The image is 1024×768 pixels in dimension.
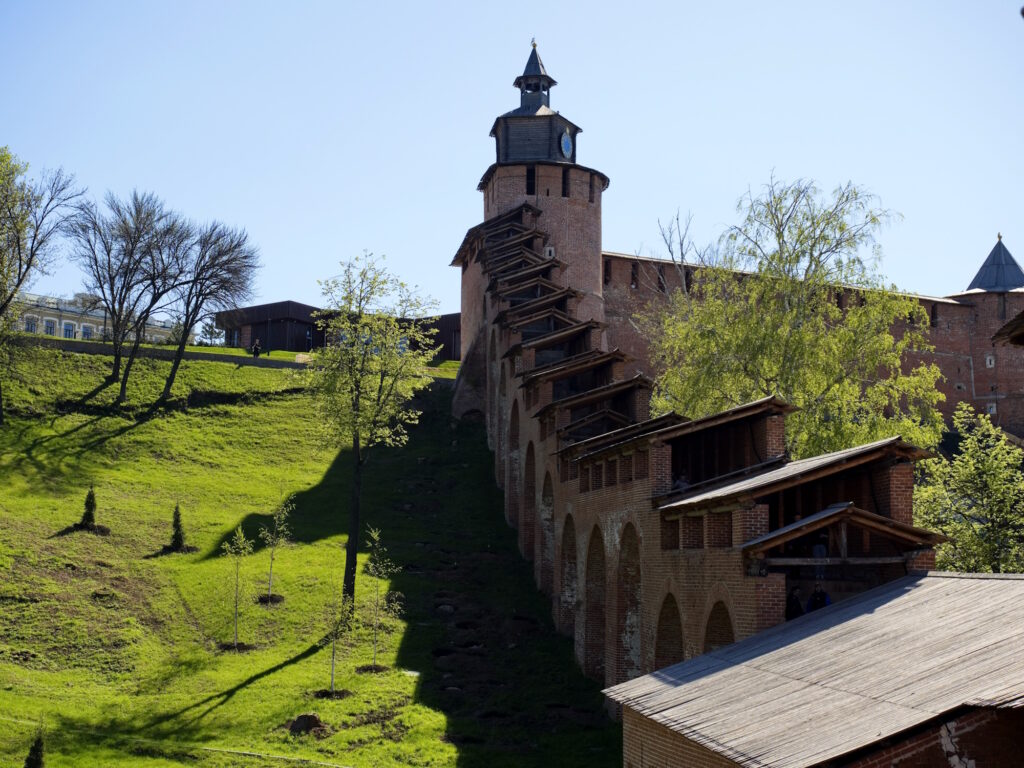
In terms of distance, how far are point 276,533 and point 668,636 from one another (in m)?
17.4

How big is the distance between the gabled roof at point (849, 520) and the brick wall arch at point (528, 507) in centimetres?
1875

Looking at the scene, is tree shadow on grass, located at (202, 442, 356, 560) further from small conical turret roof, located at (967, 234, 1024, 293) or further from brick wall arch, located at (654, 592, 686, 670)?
small conical turret roof, located at (967, 234, 1024, 293)

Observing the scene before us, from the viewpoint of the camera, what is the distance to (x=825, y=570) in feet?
64.1

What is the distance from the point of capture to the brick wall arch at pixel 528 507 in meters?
37.1

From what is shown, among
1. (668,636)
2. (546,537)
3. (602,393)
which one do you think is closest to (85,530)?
(546,537)

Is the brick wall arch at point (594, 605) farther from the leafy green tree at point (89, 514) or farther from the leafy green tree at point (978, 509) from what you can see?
the leafy green tree at point (89, 514)

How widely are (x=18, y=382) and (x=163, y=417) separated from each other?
6.44m

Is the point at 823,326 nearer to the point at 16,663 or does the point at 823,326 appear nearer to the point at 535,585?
the point at 535,585

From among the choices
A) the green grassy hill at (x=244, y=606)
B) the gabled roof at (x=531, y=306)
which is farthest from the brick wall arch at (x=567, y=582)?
the gabled roof at (x=531, y=306)

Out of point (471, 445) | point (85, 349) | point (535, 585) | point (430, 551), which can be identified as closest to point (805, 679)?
point (535, 585)

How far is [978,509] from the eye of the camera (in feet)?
90.7

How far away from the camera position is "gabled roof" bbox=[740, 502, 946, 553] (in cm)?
1814

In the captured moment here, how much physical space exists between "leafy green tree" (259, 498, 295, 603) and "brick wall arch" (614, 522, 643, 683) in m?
10.5

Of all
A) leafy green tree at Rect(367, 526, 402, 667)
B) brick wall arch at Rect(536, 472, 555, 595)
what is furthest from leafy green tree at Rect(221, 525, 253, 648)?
brick wall arch at Rect(536, 472, 555, 595)
